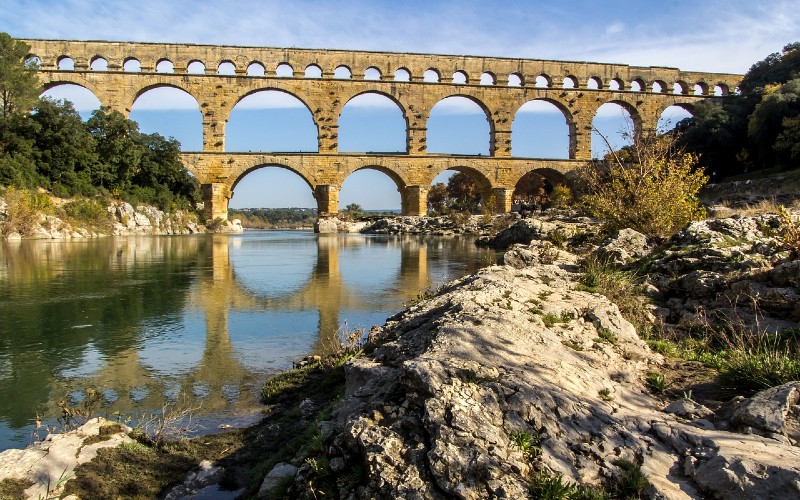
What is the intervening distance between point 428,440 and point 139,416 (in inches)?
96.2

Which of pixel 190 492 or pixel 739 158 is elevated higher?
pixel 739 158

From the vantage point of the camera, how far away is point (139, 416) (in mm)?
3709

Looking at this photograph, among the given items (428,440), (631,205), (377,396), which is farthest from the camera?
(631,205)

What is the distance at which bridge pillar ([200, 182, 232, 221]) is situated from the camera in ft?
101

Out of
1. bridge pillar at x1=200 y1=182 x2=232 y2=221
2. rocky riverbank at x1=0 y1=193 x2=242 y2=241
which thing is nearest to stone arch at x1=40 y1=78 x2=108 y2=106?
rocky riverbank at x1=0 y1=193 x2=242 y2=241

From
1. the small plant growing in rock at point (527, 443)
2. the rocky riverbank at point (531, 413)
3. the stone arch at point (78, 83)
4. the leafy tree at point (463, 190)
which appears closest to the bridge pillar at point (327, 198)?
the stone arch at point (78, 83)

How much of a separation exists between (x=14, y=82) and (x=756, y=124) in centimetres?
3298

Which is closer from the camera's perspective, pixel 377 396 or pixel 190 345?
pixel 377 396

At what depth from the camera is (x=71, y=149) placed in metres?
25.5

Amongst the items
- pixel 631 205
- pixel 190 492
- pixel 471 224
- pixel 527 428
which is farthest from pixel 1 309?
pixel 471 224

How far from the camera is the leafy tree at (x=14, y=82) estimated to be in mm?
25031

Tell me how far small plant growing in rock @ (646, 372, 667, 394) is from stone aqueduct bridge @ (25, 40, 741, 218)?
2921cm

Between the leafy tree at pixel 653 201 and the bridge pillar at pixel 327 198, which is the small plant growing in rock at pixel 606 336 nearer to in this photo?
the leafy tree at pixel 653 201

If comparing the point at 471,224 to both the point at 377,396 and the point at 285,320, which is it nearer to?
the point at 285,320
